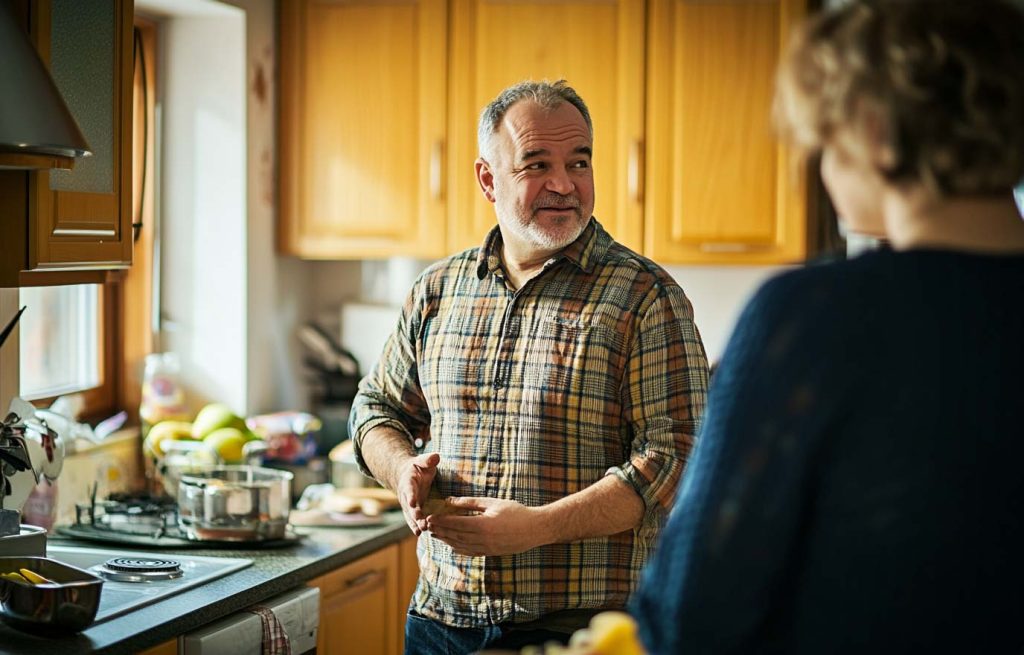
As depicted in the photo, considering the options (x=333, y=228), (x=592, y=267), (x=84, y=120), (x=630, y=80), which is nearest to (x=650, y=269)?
(x=592, y=267)

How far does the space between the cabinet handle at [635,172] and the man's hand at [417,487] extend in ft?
4.82

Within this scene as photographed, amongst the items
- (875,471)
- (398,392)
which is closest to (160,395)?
(398,392)

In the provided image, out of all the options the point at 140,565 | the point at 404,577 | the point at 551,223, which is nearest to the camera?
the point at 551,223

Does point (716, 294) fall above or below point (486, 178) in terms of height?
below

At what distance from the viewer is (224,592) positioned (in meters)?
2.15

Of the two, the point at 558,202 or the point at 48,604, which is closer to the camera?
the point at 48,604

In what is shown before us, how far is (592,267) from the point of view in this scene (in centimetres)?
204

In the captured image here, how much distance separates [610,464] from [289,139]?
6.02 feet

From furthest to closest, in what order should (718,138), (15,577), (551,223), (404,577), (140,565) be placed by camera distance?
(718,138)
(404,577)
(140,565)
(551,223)
(15,577)

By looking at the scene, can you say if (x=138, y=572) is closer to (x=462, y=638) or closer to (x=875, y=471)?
(x=462, y=638)

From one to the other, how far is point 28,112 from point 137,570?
2.91 ft

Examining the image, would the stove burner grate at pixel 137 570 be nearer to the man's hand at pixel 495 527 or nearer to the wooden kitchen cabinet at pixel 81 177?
the wooden kitchen cabinet at pixel 81 177

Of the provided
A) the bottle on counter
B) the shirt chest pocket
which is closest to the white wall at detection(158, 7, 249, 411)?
the bottle on counter

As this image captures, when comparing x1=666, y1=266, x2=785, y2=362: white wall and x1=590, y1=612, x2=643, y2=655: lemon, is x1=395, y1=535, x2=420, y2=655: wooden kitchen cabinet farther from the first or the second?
x1=590, y1=612, x2=643, y2=655: lemon
